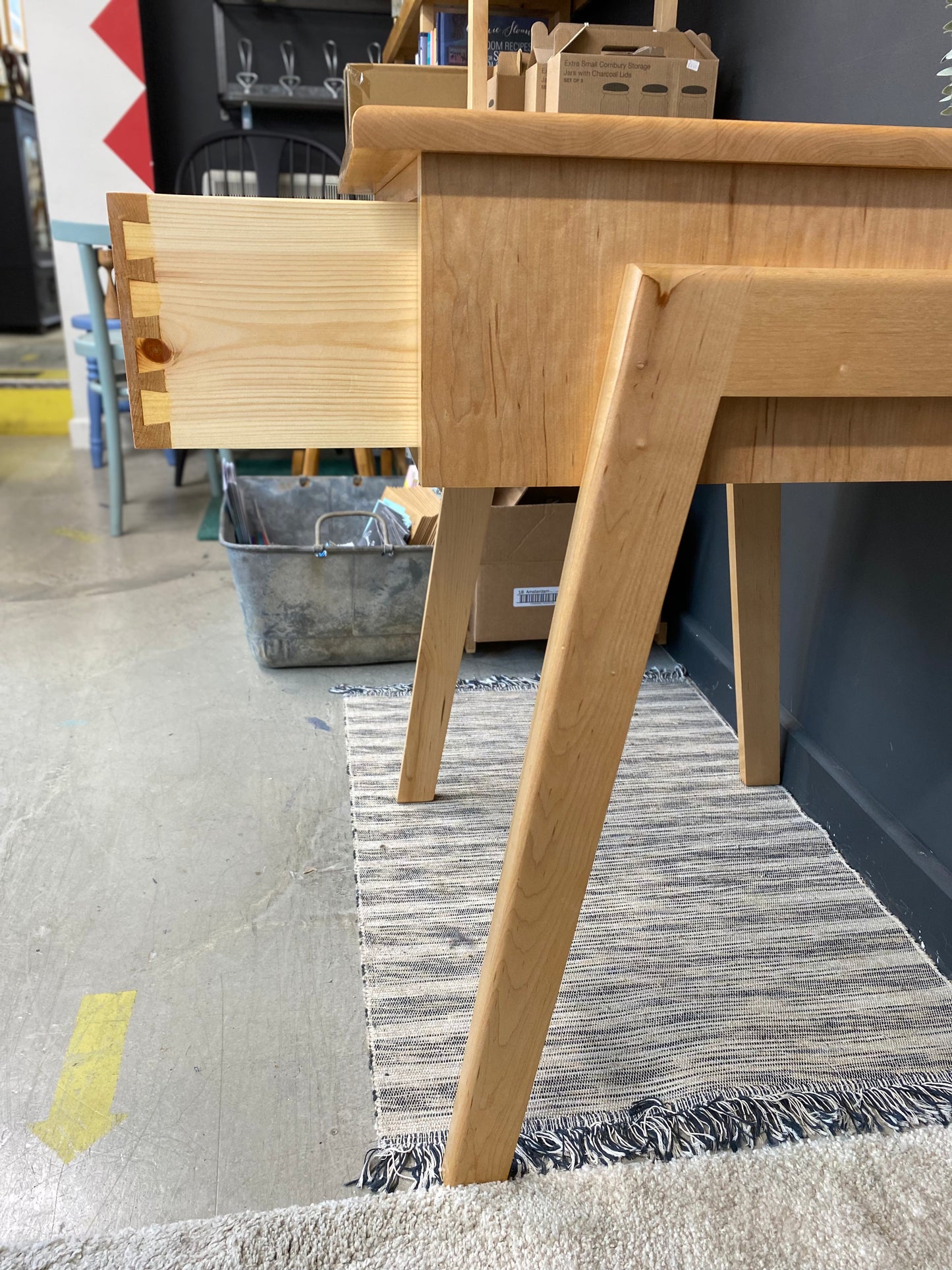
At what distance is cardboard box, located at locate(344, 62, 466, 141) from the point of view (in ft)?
5.47

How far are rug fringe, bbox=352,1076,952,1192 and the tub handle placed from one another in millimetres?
1006

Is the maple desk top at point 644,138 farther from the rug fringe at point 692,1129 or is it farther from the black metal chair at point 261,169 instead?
the black metal chair at point 261,169

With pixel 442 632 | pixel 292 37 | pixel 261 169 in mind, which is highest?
pixel 292 37

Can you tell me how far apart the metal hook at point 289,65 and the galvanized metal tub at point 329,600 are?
2444mm

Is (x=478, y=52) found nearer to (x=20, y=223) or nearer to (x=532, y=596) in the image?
(x=532, y=596)

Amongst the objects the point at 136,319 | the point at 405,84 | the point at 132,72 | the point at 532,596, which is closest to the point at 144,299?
the point at 136,319

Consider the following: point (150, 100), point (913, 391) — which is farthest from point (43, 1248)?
point (150, 100)

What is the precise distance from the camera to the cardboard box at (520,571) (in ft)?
5.50

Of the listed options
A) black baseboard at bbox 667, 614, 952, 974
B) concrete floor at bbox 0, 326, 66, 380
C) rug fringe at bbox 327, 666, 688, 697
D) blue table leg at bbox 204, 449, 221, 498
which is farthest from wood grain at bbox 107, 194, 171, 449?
concrete floor at bbox 0, 326, 66, 380

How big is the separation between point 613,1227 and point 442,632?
68cm

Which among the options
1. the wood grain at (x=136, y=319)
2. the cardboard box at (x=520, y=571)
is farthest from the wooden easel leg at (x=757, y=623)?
the wood grain at (x=136, y=319)

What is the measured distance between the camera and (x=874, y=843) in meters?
1.14

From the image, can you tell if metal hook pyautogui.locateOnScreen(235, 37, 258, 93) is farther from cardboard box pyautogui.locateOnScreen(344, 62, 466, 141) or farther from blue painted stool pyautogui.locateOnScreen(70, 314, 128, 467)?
cardboard box pyautogui.locateOnScreen(344, 62, 466, 141)

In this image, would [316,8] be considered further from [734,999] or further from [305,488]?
[734,999]
